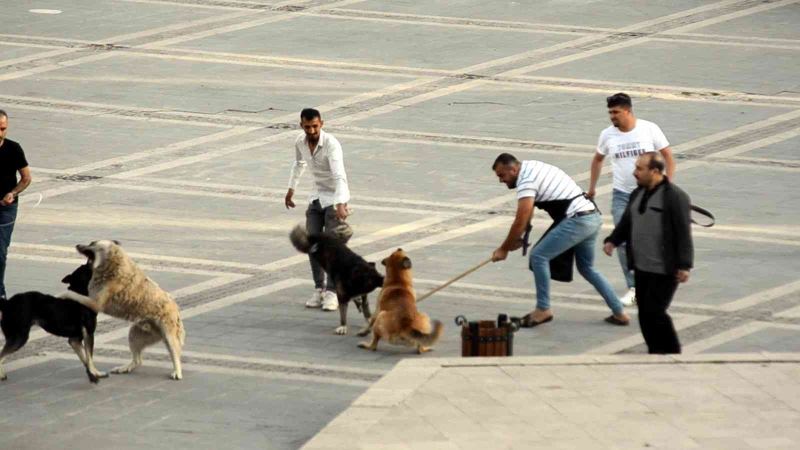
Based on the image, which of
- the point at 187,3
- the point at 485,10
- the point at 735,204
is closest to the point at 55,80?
the point at 187,3

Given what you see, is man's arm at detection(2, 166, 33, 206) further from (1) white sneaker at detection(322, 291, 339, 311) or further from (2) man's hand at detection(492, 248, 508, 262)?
(2) man's hand at detection(492, 248, 508, 262)

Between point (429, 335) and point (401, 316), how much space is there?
0.28 m

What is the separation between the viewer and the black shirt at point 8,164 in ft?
50.7

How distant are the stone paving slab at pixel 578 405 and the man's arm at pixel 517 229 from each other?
1.48 metres

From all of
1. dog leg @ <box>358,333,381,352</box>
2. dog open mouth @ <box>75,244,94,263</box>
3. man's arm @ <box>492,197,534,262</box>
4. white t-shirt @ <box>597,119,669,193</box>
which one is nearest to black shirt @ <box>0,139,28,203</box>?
dog open mouth @ <box>75,244,94,263</box>

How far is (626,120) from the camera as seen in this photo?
15.7 m

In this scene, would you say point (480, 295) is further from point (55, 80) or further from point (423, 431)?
point (55, 80)

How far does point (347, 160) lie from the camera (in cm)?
2133

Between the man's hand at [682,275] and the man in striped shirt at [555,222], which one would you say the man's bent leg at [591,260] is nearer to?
the man in striped shirt at [555,222]

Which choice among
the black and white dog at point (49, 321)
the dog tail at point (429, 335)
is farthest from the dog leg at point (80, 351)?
the dog tail at point (429, 335)

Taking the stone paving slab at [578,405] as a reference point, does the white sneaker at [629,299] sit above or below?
below

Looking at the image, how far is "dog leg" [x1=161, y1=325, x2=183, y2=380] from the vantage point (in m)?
13.5

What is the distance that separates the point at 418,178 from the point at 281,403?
311 inches

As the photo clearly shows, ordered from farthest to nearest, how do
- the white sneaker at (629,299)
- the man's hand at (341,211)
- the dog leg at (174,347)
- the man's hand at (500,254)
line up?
the white sneaker at (629,299) → the man's hand at (341,211) → the man's hand at (500,254) → the dog leg at (174,347)
